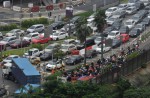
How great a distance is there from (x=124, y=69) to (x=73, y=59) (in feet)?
23.4

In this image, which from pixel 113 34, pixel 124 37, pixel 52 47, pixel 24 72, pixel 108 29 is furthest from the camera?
pixel 108 29

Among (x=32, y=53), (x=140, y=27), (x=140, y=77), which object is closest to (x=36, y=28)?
(x=140, y=27)

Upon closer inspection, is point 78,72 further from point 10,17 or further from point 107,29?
point 10,17

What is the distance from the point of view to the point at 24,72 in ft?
184

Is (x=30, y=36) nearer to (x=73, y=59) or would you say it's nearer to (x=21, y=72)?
(x=73, y=59)

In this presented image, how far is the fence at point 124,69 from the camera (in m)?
55.7

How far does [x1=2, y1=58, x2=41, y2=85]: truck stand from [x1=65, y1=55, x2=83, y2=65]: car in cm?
717

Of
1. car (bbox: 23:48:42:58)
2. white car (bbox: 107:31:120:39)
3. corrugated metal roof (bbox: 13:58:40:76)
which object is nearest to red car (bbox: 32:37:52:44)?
car (bbox: 23:48:42:58)

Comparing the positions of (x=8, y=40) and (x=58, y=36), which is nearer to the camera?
(x=8, y=40)

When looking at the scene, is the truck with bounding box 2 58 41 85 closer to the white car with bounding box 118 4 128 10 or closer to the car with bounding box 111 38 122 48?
the car with bounding box 111 38 122 48

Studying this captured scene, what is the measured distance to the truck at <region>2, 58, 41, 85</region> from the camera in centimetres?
5556

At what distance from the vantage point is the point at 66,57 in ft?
225

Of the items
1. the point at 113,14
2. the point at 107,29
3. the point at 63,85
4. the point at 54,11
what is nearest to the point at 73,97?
the point at 63,85

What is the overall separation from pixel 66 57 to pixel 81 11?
31364 millimetres
